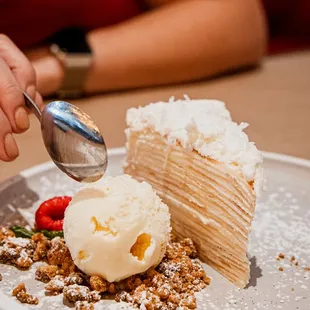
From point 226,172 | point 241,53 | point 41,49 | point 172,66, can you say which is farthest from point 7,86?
point 241,53

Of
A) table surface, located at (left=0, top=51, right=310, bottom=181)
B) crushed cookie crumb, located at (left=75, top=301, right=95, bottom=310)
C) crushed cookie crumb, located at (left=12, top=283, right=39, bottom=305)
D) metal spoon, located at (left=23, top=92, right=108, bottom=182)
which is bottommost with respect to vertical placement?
table surface, located at (left=0, top=51, right=310, bottom=181)

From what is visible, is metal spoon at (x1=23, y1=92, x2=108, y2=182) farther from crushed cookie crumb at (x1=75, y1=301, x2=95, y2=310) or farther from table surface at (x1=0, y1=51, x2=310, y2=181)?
table surface at (x1=0, y1=51, x2=310, y2=181)

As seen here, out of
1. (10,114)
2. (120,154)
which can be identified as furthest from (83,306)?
(120,154)

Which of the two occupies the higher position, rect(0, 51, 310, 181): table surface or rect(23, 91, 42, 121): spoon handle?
rect(23, 91, 42, 121): spoon handle

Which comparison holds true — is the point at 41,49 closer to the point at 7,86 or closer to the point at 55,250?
the point at 7,86

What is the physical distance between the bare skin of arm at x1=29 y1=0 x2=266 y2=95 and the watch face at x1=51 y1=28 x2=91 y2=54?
0.05 metres

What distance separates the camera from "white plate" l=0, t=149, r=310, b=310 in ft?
3.37

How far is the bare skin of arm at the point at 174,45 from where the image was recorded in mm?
2156

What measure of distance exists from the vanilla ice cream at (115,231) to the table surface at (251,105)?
1.67ft

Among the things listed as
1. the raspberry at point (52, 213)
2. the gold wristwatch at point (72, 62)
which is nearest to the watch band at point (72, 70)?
the gold wristwatch at point (72, 62)

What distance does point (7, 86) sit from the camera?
4.00 ft

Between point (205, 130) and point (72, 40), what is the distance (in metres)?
1.12

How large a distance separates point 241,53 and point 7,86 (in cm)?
133

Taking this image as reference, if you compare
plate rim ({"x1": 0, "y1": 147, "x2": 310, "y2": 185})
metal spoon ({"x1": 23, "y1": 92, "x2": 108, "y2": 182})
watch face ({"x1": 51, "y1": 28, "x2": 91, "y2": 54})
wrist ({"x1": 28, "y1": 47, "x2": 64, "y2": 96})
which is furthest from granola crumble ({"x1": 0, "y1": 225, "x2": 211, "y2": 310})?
watch face ({"x1": 51, "y1": 28, "x2": 91, "y2": 54})
